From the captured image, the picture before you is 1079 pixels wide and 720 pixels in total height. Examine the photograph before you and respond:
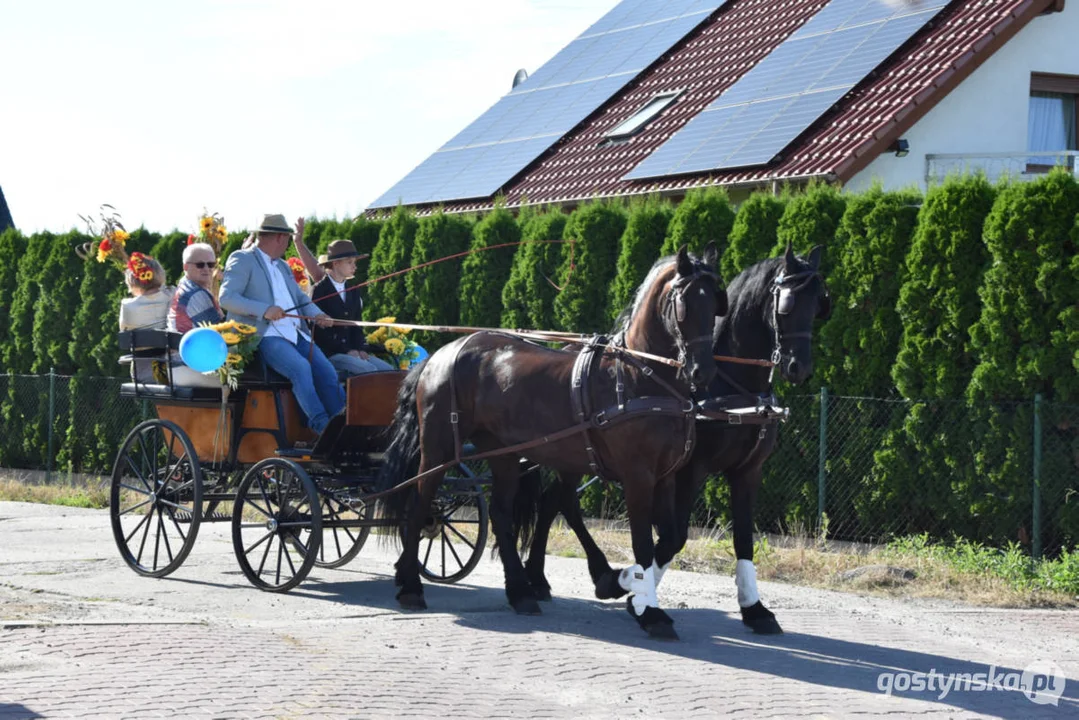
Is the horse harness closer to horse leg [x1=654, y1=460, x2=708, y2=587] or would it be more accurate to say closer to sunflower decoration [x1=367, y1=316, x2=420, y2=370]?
horse leg [x1=654, y1=460, x2=708, y2=587]

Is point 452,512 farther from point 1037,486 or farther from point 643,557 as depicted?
point 1037,486

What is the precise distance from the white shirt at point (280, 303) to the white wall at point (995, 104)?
9300 millimetres

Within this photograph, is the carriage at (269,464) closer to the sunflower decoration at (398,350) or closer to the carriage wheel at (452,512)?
the carriage wheel at (452,512)

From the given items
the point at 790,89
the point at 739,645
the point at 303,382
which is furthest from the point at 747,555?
the point at 790,89

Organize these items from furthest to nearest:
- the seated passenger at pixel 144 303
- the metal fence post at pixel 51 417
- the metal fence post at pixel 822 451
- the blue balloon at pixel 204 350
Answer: the metal fence post at pixel 51 417
the metal fence post at pixel 822 451
the seated passenger at pixel 144 303
the blue balloon at pixel 204 350

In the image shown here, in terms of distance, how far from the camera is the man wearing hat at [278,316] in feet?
33.8

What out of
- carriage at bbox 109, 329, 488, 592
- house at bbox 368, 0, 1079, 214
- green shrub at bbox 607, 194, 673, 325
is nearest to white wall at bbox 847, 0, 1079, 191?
house at bbox 368, 0, 1079, 214

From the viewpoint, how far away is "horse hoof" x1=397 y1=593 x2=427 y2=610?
946 cm

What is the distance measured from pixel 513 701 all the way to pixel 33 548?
6801 millimetres

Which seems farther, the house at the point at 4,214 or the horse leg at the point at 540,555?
the house at the point at 4,214

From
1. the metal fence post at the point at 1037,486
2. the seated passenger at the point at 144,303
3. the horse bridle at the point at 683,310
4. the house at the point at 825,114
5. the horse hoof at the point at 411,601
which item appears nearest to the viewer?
the horse bridle at the point at 683,310

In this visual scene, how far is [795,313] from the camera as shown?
28.7 ft

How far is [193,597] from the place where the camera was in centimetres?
980

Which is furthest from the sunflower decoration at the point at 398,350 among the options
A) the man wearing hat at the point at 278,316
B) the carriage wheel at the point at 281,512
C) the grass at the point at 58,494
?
the grass at the point at 58,494
